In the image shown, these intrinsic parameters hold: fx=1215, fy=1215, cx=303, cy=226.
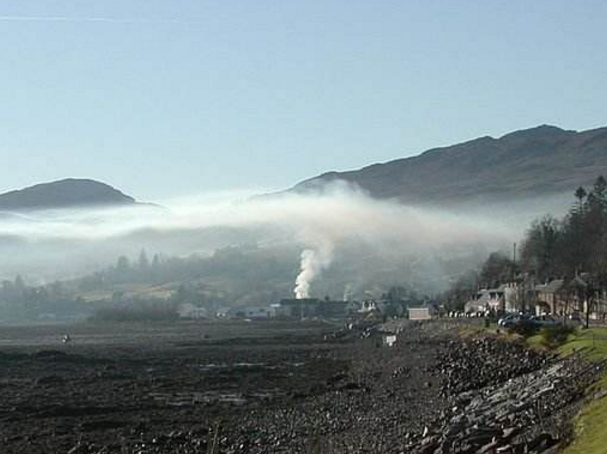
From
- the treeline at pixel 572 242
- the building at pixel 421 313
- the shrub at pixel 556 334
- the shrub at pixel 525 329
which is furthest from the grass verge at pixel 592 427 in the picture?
the building at pixel 421 313

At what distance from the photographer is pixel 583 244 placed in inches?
3812

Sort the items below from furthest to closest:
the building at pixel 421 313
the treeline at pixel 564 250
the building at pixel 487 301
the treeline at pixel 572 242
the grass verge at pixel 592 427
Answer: the building at pixel 421 313 → the building at pixel 487 301 → the treeline at pixel 572 242 → the treeline at pixel 564 250 → the grass verge at pixel 592 427

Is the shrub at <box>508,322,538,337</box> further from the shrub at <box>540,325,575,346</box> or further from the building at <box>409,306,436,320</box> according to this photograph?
the building at <box>409,306,436,320</box>

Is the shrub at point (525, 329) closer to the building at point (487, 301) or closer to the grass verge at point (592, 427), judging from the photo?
the grass verge at point (592, 427)

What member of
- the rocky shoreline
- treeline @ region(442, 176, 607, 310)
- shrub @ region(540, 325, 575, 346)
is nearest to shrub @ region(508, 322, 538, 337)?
the rocky shoreline

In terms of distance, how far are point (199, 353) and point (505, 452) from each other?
64.9 meters

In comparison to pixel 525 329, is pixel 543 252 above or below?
above

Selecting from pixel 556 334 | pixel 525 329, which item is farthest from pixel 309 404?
pixel 525 329

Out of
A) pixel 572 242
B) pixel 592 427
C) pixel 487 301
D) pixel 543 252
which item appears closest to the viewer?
pixel 592 427

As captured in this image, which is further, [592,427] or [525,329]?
[525,329]

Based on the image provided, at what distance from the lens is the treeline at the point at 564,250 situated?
306 ft

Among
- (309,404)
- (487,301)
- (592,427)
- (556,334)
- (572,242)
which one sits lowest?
(487,301)

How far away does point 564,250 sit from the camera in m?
101

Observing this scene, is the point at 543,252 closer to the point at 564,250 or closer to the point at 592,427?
the point at 564,250
